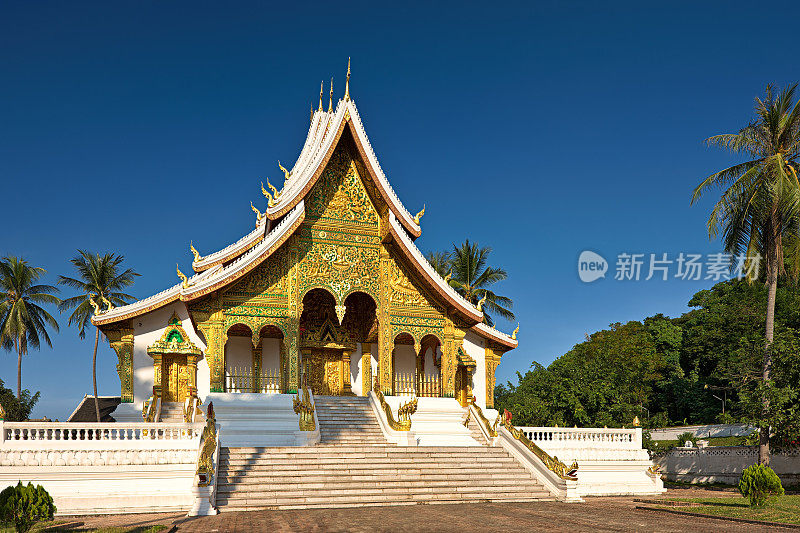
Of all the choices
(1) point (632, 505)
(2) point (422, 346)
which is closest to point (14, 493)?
(1) point (632, 505)

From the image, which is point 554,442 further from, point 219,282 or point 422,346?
point 219,282

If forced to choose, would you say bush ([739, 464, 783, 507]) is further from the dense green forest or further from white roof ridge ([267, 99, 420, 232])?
white roof ridge ([267, 99, 420, 232])

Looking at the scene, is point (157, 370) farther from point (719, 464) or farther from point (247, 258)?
point (719, 464)

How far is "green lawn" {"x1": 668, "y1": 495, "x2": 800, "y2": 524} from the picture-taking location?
417 inches

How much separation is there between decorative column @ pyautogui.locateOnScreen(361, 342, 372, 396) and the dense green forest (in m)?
5.06

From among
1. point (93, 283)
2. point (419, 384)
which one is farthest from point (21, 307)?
point (419, 384)

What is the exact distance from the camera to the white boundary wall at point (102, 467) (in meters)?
12.4

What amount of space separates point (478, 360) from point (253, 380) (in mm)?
7445

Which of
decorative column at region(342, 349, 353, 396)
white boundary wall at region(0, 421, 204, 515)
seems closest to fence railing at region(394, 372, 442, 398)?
decorative column at region(342, 349, 353, 396)

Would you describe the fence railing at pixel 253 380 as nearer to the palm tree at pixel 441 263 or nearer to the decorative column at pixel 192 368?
the decorative column at pixel 192 368

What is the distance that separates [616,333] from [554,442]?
30360mm

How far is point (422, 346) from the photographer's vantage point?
2391 centimetres

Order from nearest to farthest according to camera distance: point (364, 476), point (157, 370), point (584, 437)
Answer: point (364, 476) < point (584, 437) < point (157, 370)

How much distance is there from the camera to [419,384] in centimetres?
2316
